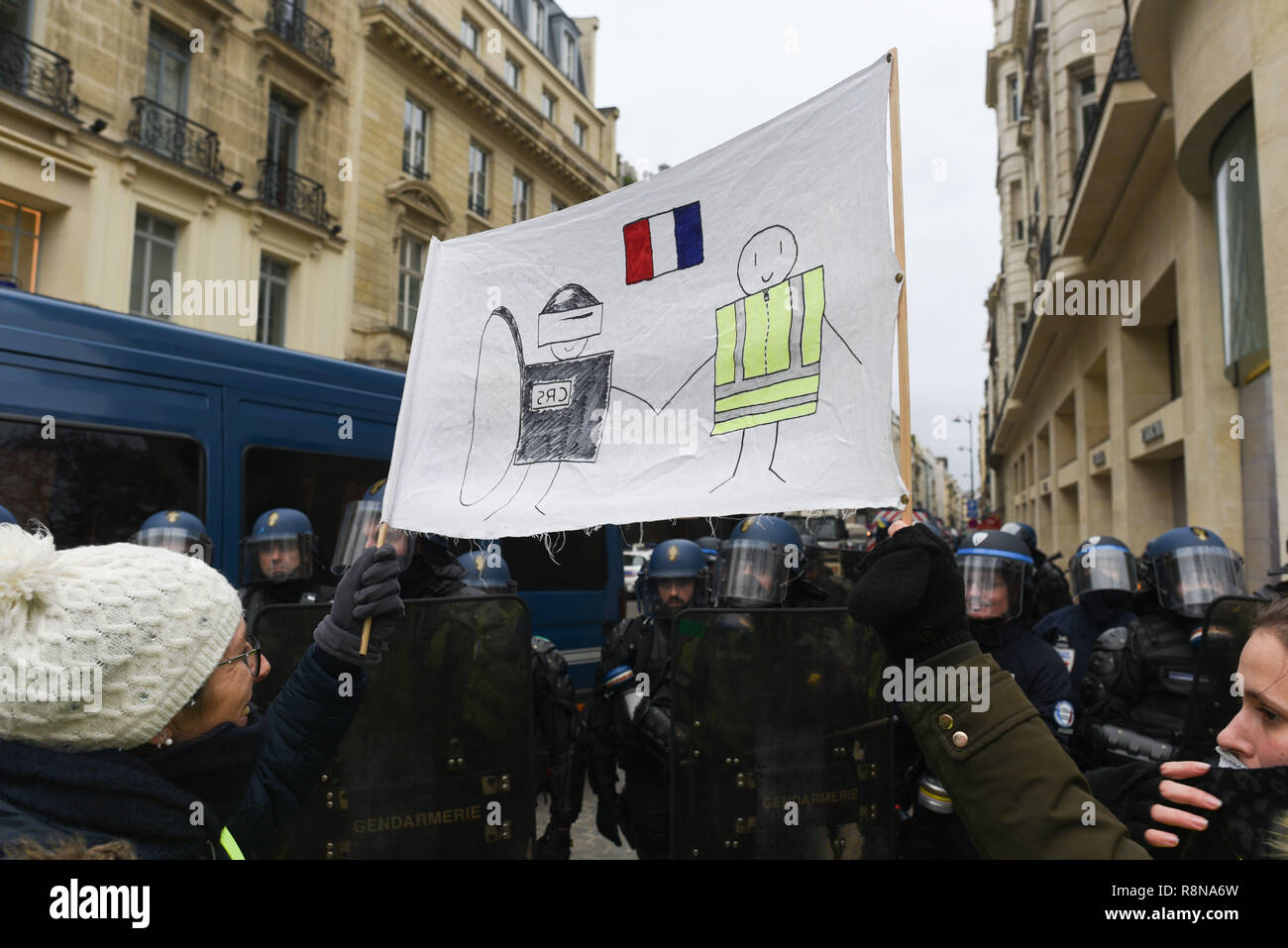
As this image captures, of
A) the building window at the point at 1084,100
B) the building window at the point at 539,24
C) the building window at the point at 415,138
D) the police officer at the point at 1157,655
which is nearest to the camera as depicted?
the police officer at the point at 1157,655

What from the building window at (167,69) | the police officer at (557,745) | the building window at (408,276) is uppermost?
the building window at (167,69)

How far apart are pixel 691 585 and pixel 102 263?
44.6 ft

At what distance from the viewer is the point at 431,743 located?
9.48ft

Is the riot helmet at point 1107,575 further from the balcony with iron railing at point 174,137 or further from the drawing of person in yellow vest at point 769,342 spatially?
the balcony with iron railing at point 174,137

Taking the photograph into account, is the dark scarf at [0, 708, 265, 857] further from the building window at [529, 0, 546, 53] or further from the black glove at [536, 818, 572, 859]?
the building window at [529, 0, 546, 53]

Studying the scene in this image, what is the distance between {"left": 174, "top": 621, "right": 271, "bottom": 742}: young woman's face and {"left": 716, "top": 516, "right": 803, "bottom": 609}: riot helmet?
259 cm

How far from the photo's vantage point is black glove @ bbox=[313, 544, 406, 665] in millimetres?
1944

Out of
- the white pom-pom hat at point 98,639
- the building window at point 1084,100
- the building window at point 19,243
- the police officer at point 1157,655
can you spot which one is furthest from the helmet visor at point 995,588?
the building window at point 1084,100

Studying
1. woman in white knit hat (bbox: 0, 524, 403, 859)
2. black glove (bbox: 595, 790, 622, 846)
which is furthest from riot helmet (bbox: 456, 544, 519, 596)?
woman in white knit hat (bbox: 0, 524, 403, 859)

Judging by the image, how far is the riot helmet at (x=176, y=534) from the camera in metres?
4.21

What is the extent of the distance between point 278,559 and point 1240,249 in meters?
7.85

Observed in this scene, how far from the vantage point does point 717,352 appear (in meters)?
2.35

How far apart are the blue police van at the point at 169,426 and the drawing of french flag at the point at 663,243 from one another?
2616mm
